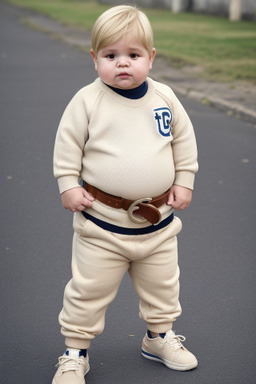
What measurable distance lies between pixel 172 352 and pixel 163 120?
1.09 m

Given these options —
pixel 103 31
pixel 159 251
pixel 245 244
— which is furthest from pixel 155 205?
pixel 245 244

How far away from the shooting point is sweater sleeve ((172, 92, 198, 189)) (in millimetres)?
3219

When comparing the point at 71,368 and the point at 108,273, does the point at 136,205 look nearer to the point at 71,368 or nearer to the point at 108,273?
the point at 108,273

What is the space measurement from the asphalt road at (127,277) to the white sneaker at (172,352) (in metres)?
0.04

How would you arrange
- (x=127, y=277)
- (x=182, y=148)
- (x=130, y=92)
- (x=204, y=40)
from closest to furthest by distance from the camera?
1. (x=130, y=92)
2. (x=182, y=148)
3. (x=127, y=277)
4. (x=204, y=40)

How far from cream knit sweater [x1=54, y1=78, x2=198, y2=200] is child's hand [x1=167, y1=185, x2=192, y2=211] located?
0.08m

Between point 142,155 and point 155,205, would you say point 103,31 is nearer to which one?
point 142,155

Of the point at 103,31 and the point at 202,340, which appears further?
the point at 202,340

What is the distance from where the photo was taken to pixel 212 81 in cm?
1124

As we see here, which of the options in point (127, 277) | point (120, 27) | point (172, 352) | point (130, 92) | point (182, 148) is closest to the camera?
point (120, 27)

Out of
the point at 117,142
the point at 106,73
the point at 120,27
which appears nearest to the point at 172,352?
the point at 117,142

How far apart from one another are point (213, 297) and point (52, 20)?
66.9ft

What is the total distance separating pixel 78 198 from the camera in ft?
10.2

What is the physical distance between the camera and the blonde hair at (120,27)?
2.97 meters
